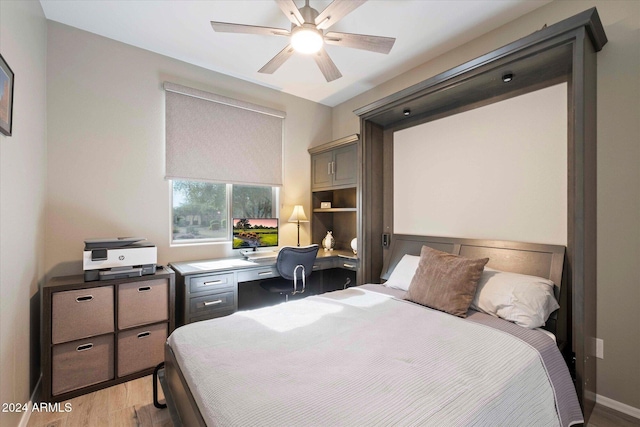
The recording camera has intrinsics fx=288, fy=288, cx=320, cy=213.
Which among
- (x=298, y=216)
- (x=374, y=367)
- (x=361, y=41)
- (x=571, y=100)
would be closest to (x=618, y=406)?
(x=374, y=367)

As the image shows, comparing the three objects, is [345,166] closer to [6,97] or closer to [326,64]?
[326,64]

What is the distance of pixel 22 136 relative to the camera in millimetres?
1782

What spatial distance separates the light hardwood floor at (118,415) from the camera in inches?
71.5

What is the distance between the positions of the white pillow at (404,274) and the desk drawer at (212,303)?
1.47m

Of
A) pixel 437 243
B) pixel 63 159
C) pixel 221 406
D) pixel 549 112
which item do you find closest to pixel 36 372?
pixel 63 159

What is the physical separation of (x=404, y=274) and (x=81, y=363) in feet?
8.48

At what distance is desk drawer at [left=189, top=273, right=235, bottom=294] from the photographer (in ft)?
8.40

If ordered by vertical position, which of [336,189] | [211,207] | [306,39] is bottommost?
[211,207]

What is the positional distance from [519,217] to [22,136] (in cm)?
350

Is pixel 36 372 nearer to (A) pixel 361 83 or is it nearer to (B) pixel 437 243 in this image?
(B) pixel 437 243

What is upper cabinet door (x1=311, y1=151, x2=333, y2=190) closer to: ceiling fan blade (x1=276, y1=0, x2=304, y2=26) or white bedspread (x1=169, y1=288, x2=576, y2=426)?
ceiling fan blade (x1=276, y1=0, x2=304, y2=26)

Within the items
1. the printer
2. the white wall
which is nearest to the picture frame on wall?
the printer

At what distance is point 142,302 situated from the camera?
2340 mm

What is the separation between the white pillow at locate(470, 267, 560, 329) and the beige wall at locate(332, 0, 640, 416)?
0.40 m
